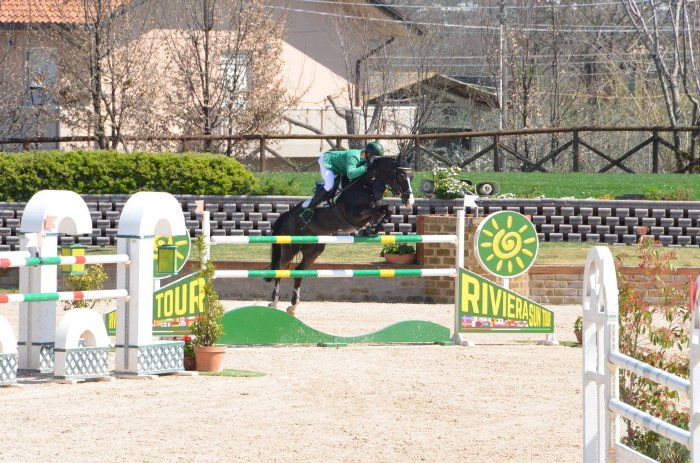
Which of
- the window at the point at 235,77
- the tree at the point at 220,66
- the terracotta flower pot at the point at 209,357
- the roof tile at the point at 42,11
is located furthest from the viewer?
the window at the point at 235,77

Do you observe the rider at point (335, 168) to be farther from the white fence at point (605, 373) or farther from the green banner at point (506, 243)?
the white fence at point (605, 373)

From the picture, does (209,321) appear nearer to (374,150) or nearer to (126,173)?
(374,150)

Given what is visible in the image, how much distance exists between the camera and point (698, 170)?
89.6ft

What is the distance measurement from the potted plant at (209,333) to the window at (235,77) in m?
16.4

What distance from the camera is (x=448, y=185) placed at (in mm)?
21062

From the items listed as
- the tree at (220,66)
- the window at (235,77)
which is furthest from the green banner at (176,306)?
the window at (235,77)

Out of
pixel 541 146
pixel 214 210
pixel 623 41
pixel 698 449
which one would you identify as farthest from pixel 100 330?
pixel 623 41

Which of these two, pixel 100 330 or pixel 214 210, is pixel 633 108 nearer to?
pixel 214 210

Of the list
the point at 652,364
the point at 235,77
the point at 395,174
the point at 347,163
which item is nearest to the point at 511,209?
the point at 347,163

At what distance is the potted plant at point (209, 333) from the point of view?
465 inches

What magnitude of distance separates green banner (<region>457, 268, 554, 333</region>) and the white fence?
756cm

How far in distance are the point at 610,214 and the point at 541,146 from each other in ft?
41.5

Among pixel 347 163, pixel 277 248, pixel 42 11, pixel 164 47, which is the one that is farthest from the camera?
pixel 42 11

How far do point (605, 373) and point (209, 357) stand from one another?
5.98 m
